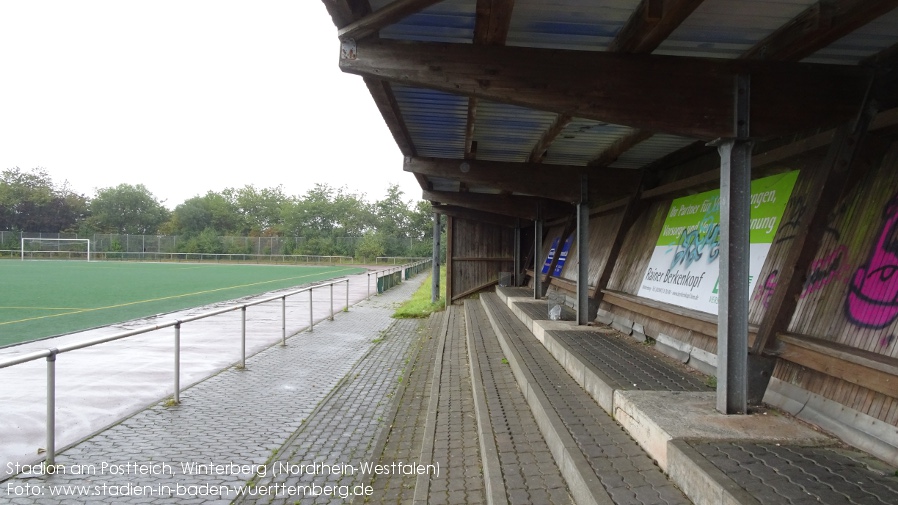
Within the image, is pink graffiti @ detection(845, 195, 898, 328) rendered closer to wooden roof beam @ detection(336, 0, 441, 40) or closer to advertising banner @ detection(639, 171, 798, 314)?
advertising banner @ detection(639, 171, 798, 314)

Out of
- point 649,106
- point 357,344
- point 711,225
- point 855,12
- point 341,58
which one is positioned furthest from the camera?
point 357,344

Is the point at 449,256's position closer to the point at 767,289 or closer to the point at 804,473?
the point at 767,289

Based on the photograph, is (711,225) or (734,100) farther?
(711,225)

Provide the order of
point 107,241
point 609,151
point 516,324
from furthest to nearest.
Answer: point 107,241, point 516,324, point 609,151

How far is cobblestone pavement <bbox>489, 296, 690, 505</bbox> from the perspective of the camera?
3.16 m

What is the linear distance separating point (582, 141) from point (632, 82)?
134 inches

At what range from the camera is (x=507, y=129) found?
765 cm

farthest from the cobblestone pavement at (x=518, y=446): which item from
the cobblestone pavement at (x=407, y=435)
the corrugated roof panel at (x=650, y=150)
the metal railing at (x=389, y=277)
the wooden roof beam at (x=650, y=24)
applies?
the metal railing at (x=389, y=277)

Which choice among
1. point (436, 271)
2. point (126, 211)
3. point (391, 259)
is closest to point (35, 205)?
point (126, 211)

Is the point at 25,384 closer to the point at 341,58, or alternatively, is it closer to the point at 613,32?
the point at 341,58

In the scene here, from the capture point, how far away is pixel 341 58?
4562 mm

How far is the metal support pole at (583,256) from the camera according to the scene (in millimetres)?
8508

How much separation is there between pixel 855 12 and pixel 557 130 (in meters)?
3.76

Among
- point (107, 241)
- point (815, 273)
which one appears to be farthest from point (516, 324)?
point (107, 241)
